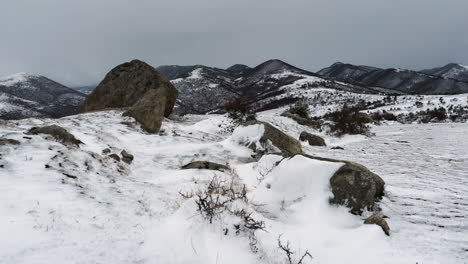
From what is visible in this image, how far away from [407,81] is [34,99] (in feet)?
674

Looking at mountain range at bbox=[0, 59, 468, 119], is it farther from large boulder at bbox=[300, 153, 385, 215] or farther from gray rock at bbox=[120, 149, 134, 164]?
large boulder at bbox=[300, 153, 385, 215]

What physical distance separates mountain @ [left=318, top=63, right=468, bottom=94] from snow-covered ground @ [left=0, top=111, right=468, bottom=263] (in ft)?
387

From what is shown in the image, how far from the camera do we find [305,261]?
248cm

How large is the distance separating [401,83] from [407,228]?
149 m

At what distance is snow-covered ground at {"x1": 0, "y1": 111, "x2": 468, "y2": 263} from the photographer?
2.40 meters

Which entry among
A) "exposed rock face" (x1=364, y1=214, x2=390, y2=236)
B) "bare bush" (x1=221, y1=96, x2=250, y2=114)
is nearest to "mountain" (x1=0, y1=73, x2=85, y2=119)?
"bare bush" (x1=221, y1=96, x2=250, y2=114)

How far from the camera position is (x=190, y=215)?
A: 295 cm

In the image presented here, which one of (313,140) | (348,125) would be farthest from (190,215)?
(348,125)

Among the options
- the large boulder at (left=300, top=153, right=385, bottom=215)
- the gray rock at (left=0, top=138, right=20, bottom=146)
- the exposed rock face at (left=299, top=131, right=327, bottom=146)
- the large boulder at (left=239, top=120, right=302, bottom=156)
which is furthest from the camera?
the exposed rock face at (left=299, top=131, right=327, bottom=146)

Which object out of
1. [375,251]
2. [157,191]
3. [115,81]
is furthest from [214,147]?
[115,81]

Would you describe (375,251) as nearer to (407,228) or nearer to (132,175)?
(407,228)

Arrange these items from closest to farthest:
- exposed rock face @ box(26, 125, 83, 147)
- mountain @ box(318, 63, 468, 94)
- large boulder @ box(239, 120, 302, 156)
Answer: exposed rock face @ box(26, 125, 83, 147), large boulder @ box(239, 120, 302, 156), mountain @ box(318, 63, 468, 94)

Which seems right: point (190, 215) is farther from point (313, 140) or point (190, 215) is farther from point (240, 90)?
point (240, 90)

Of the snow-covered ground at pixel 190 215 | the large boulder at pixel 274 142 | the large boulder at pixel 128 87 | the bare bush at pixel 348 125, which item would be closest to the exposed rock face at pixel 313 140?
the large boulder at pixel 274 142
